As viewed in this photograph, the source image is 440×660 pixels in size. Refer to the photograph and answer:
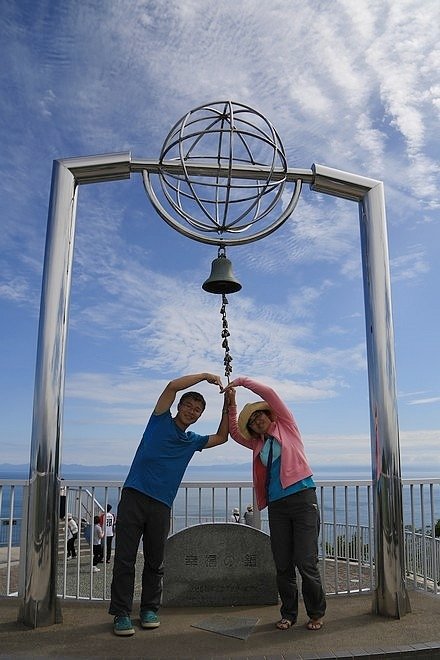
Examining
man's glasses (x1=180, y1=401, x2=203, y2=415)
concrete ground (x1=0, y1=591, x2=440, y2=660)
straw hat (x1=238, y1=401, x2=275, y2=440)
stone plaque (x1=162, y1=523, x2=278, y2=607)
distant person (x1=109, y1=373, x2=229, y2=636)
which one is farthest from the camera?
stone plaque (x1=162, y1=523, x2=278, y2=607)

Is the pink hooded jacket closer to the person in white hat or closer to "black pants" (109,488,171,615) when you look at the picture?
the person in white hat

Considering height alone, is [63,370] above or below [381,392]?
above

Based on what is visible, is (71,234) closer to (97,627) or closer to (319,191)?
(319,191)

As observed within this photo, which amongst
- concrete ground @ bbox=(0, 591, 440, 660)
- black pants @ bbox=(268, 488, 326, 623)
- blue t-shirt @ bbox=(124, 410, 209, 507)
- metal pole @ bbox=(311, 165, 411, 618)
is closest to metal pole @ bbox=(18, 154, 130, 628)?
concrete ground @ bbox=(0, 591, 440, 660)

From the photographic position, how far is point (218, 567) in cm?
586

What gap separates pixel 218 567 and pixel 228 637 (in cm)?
104

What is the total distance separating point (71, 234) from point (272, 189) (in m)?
1.93

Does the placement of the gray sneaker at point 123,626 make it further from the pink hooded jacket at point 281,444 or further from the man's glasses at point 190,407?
the man's glasses at point 190,407

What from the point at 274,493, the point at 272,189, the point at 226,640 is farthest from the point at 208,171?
the point at 226,640

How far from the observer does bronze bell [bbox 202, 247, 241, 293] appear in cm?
549

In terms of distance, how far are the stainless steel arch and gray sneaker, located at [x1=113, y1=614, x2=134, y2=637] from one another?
23.4 inches

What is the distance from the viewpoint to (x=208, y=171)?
5.84m

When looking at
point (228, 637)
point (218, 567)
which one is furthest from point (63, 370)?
point (228, 637)

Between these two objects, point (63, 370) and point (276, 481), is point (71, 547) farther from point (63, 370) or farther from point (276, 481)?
point (276, 481)
